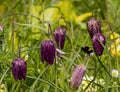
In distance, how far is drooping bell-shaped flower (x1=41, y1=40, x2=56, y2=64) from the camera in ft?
5.72

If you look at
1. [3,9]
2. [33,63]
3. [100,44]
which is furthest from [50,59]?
[3,9]

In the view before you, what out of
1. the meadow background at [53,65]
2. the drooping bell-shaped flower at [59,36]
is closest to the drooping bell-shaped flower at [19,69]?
the meadow background at [53,65]

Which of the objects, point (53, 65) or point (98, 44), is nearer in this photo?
point (98, 44)

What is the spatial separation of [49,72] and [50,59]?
0.44 meters

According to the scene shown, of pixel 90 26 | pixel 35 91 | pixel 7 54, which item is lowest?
pixel 35 91

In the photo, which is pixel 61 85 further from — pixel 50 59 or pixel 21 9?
pixel 21 9

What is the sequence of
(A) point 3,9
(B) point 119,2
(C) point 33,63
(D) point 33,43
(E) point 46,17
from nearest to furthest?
(C) point 33,63, (D) point 33,43, (B) point 119,2, (E) point 46,17, (A) point 3,9

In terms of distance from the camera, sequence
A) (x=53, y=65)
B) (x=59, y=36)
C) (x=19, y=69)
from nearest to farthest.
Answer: (x=19, y=69) < (x=59, y=36) < (x=53, y=65)

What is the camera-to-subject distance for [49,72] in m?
2.18

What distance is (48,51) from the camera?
5.71ft

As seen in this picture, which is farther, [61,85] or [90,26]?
[61,85]

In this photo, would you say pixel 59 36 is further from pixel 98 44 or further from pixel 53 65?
pixel 53 65

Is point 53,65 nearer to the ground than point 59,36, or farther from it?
nearer to the ground

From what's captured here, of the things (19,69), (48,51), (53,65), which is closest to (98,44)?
(48,51)
